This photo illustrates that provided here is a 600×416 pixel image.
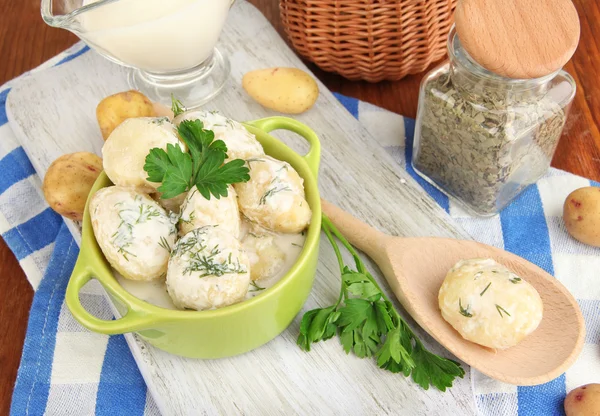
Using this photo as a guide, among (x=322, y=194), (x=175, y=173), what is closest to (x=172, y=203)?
(x=175, y=173)

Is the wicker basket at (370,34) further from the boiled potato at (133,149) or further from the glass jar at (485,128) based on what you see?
the boiled potato at (133,149)

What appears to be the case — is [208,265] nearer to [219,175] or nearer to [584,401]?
[219,175]

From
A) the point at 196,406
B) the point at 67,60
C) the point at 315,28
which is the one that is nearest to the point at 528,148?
the point at 315,28

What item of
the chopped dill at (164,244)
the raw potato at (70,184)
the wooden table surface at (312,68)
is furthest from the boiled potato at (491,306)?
the raw potato at (70,184)

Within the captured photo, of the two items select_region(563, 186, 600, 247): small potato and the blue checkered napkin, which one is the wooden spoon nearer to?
the blue checkered napkin

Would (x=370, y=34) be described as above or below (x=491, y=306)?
above

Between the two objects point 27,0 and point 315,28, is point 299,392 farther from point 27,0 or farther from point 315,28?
point 27,0

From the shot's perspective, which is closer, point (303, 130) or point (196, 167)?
point (196, 167)

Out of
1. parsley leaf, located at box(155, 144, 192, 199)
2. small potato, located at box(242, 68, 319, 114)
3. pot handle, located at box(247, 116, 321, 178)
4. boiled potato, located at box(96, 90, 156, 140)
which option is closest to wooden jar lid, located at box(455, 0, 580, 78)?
pot handle, located at box(247, 116, 321, 178)
